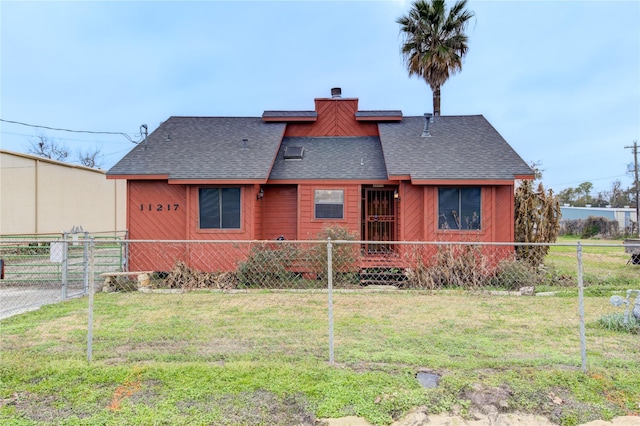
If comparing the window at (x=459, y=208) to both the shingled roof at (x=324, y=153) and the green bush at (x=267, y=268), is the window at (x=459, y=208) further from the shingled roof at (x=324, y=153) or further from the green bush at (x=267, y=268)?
the green bush at (x=267, y=268)

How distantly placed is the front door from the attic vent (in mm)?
2279

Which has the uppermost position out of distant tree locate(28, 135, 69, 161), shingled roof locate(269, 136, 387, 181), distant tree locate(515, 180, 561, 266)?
distant tree locate(28, 135, 69, 161)

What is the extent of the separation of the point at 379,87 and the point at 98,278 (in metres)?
17.6

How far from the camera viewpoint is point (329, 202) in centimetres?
1026

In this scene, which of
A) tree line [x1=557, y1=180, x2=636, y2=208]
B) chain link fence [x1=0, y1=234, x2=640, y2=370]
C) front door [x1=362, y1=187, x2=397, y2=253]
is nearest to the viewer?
chain link fence [x1=0, y1=234, x2=640, y2=370]

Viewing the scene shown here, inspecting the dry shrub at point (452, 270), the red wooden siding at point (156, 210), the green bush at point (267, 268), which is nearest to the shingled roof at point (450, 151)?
the dry shrub at point (452, 270)

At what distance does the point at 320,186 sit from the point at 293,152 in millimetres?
1824

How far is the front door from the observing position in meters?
10.9

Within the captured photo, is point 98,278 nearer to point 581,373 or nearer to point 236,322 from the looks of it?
point 236,322

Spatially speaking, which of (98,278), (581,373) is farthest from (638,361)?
(98,278)

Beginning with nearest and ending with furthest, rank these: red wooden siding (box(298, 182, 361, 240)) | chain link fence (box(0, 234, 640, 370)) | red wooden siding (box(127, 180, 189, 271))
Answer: chain link fence (box(0, 234, 640, 370))
red wooden siding (box(298, 182, 361, 240))
red wooden siding (box(127, 180, 189, 271))

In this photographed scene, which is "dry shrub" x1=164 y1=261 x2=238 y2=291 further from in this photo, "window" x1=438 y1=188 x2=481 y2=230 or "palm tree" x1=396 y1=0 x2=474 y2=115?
"palm tree" x1=396 y1=0 x2=474 y2=115

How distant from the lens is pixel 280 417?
3.02 meters

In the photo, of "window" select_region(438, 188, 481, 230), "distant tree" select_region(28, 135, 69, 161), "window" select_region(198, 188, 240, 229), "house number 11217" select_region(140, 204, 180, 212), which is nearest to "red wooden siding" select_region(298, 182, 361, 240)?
"window" select_region(198, 188, 240, 229)
